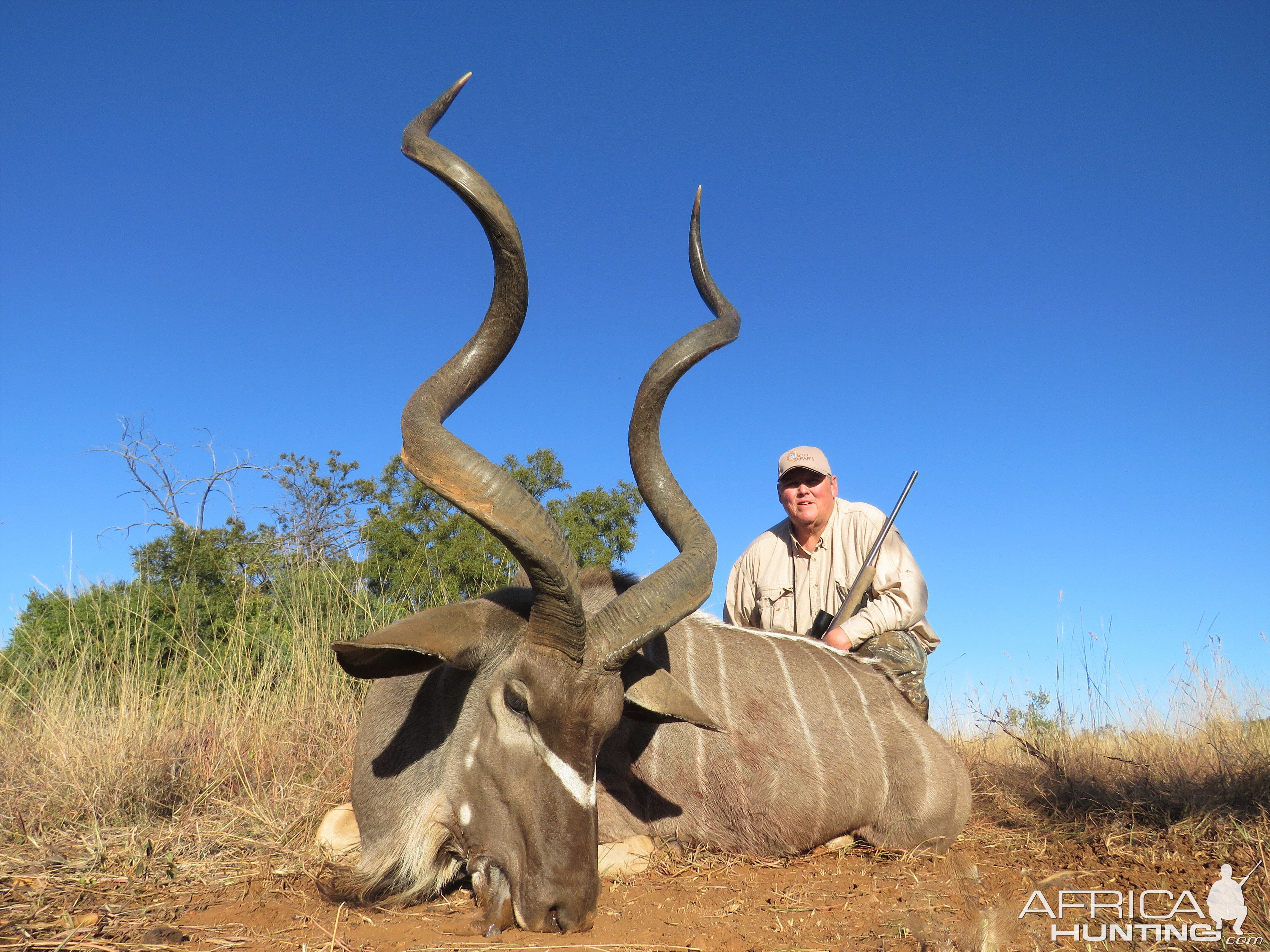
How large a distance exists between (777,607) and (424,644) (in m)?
3.32

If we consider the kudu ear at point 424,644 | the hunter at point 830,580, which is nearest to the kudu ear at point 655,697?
the kudu ear at point 424,644

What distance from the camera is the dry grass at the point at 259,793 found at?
10.2ft

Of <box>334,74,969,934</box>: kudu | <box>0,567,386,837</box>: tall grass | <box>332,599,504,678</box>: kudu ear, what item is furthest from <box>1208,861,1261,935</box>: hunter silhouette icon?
<box>0,567,386,837</box>: tall grass

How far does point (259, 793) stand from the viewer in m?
4.62

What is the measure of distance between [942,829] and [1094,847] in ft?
2.12

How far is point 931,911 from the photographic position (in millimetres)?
2957

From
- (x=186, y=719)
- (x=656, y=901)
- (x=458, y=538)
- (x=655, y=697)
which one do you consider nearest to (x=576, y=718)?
(x=655, y=697)

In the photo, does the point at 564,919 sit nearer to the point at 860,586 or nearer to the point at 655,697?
the point at 655,697

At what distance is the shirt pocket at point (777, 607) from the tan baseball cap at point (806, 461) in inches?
30.0

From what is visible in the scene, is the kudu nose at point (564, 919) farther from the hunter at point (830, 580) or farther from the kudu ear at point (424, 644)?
the hunter at point (830, 580)

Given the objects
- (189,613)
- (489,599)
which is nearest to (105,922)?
(489,599)

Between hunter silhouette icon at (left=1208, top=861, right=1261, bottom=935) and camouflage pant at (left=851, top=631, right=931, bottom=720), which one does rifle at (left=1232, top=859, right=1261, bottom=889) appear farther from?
camouflage pant at (left=851, top=631, right=931, bottom=720)

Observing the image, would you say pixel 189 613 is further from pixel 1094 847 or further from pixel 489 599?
pixel 1094 847

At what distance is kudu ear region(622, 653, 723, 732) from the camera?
10.7 feet
